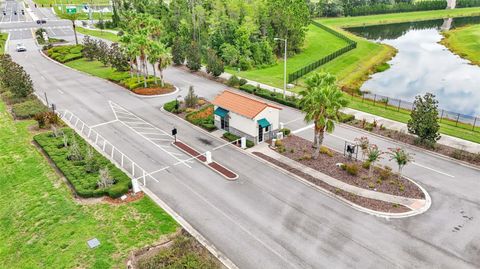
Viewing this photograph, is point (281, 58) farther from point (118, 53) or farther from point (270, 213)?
point (270, 213)

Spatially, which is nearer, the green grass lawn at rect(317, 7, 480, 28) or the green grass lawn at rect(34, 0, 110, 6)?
the green grass lawn at rect(317, 7, 480, 28)

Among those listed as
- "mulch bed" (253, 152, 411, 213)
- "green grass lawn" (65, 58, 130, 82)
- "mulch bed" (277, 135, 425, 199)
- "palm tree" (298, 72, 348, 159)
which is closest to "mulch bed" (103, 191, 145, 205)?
"mulch bed" (253, 152, 411, 213)

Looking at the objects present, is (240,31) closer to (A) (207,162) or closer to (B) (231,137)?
(B) (231,137)

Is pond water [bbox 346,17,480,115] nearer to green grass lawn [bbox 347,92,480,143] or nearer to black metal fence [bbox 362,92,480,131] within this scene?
black metal fence [bbox 362,92,480,131]

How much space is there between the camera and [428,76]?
72.2 m

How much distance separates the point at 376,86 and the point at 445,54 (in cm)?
3644

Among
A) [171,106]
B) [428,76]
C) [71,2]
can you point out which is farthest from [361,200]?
[71,2]

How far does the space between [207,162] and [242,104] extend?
8392mm

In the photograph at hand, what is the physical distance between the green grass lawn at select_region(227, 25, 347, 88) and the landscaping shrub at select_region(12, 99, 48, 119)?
105ft

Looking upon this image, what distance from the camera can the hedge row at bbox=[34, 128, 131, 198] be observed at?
1160 inches

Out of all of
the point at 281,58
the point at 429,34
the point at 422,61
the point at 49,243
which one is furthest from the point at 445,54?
the point at 49,243

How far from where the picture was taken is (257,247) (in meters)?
24.1

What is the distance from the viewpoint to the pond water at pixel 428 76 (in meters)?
60.1

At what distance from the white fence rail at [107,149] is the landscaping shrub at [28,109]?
2.79 metres
